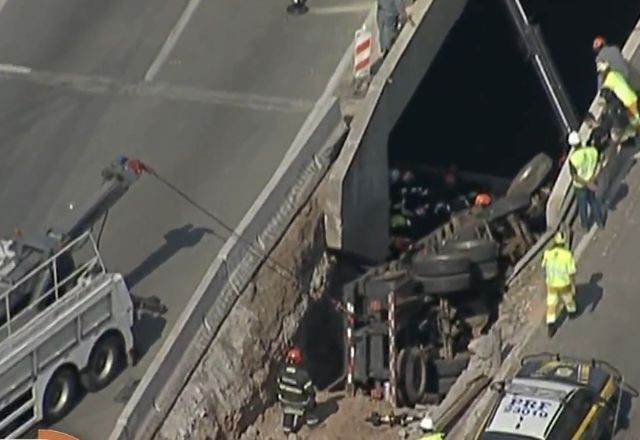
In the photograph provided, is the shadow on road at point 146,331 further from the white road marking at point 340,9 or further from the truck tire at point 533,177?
the white road marking at point 340,9

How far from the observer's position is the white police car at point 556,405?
21797mm

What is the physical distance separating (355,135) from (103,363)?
601cm

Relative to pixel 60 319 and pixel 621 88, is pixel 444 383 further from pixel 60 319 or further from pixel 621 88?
pixel 60 319

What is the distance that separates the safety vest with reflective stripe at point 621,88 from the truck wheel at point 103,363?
8.53 m

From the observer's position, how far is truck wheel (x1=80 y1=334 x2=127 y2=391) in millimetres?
25938

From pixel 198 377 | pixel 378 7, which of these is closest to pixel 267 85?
pixel 378 7

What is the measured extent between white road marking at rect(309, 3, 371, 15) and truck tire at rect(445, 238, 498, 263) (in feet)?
18.0

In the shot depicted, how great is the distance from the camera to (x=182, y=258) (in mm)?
27750

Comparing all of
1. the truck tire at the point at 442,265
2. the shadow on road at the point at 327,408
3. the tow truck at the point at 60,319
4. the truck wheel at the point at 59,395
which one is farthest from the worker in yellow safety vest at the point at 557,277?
the truck wheel at the point at 59,395

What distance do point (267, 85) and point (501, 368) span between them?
26.7 ft

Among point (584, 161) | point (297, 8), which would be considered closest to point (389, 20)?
point (297, 8)

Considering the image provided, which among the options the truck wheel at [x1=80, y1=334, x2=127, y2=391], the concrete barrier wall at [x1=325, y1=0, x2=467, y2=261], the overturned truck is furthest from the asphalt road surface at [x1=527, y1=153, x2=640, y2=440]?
the truck wheel at [x1=80, y1=334, x2=127, y2=391]

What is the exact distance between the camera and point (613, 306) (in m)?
25.5

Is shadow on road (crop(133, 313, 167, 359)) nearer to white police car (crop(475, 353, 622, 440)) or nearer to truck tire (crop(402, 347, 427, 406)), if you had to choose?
truck tire (crop(402, 347, 427, 406))
